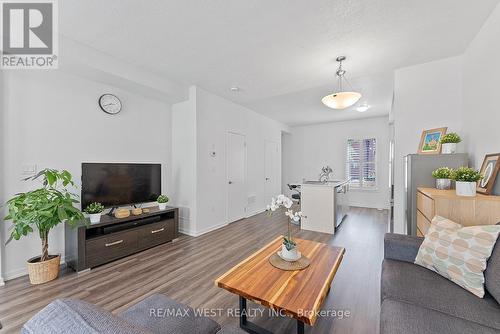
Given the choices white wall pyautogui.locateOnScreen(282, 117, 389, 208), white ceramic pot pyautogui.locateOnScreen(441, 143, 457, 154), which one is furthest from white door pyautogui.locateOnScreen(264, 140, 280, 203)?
white ceramic pot pyautogui.locateOnScreen(441, 143, 457, 154)

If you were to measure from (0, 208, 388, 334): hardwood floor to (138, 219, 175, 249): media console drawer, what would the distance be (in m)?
0.11

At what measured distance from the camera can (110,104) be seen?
3.02 metres

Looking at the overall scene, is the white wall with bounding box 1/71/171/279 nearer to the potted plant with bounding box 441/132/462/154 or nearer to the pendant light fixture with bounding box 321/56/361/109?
the pendant light fixture with bounding box 321/56/361/109

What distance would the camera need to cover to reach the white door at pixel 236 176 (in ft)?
14.4

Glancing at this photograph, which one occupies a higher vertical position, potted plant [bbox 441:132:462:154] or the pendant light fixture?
the pendant light fixture

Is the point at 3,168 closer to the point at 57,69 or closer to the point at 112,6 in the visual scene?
the point at 57,69

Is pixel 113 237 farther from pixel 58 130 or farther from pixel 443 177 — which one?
pixel 443 177

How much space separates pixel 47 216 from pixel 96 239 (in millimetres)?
567

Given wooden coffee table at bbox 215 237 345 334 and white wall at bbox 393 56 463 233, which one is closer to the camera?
wooden coffee table at bbox 215 237 345 334

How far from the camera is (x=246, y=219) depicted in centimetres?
470

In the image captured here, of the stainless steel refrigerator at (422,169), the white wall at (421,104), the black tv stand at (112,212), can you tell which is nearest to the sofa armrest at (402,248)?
the stainless steel refrigerator at (422,169)

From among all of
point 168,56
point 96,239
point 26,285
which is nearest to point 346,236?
point 96,239

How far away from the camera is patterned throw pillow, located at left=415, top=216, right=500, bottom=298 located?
1.21m

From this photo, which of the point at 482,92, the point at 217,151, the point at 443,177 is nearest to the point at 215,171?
the point at 217,151
